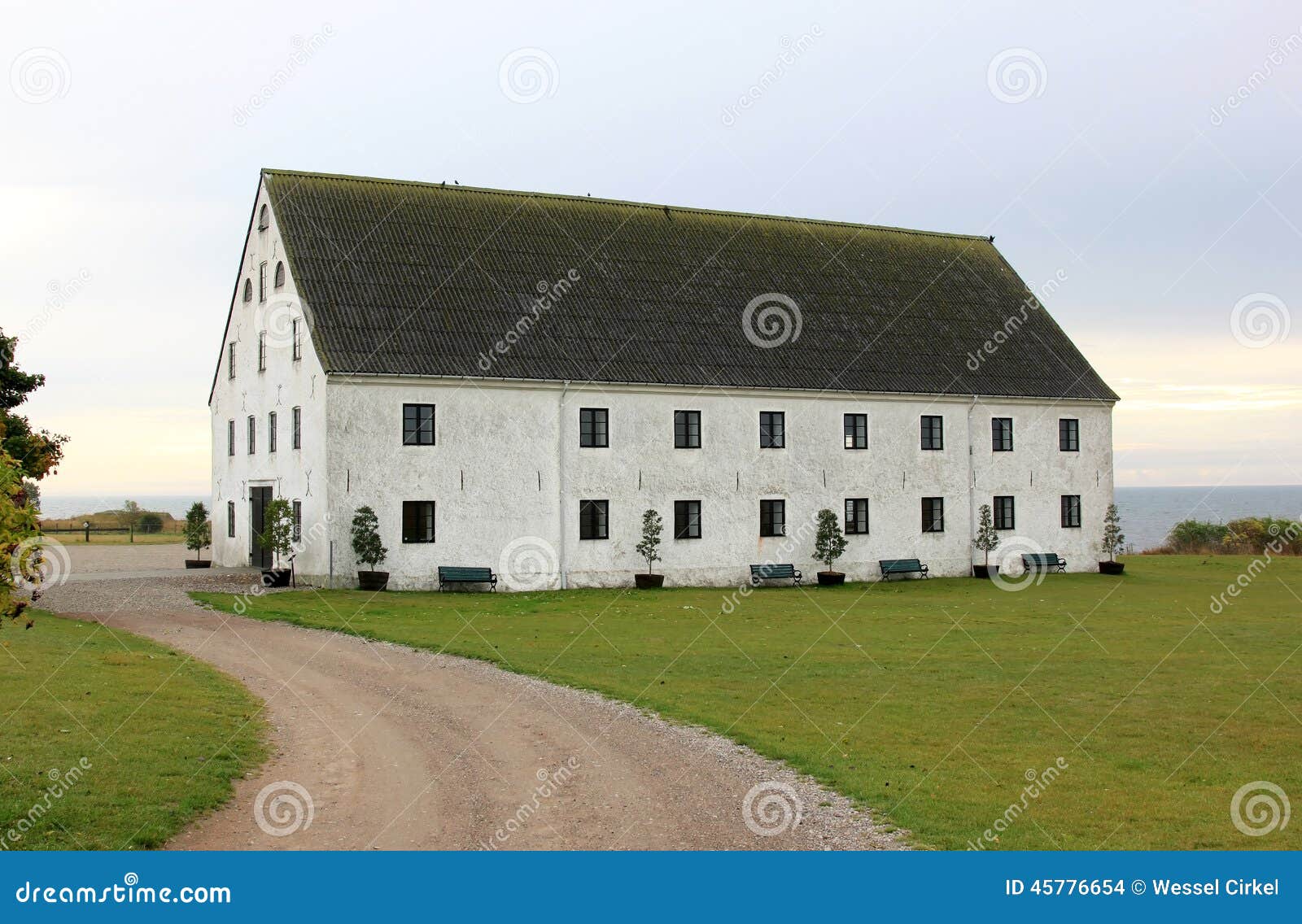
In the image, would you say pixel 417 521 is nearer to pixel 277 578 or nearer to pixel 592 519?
pixel 277 578

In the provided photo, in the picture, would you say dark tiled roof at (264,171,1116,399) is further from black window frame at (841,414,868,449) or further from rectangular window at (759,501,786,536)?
rectangular window at (759,501,786,536)

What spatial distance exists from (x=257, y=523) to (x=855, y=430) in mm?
19286

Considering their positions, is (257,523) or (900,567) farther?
(900,567)

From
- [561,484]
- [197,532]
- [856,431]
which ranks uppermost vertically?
[856,431]

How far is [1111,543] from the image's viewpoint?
42875mm

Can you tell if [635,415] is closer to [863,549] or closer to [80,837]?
[863,549]

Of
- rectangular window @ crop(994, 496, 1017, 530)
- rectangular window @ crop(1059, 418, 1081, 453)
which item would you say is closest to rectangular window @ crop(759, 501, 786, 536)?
rectangular window @ crop(994, 496, 1017, 530)

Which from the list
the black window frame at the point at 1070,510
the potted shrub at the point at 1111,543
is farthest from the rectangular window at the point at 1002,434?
the potted shrub at the point at 1111,543

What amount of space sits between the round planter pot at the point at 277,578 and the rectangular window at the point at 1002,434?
24.1 metres

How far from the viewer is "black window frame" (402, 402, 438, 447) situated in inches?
1250

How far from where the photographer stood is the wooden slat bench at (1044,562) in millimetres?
40969

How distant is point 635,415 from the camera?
114 feet

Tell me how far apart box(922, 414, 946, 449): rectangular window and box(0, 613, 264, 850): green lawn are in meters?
27.2

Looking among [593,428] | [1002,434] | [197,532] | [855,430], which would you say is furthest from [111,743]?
[1002,434]
